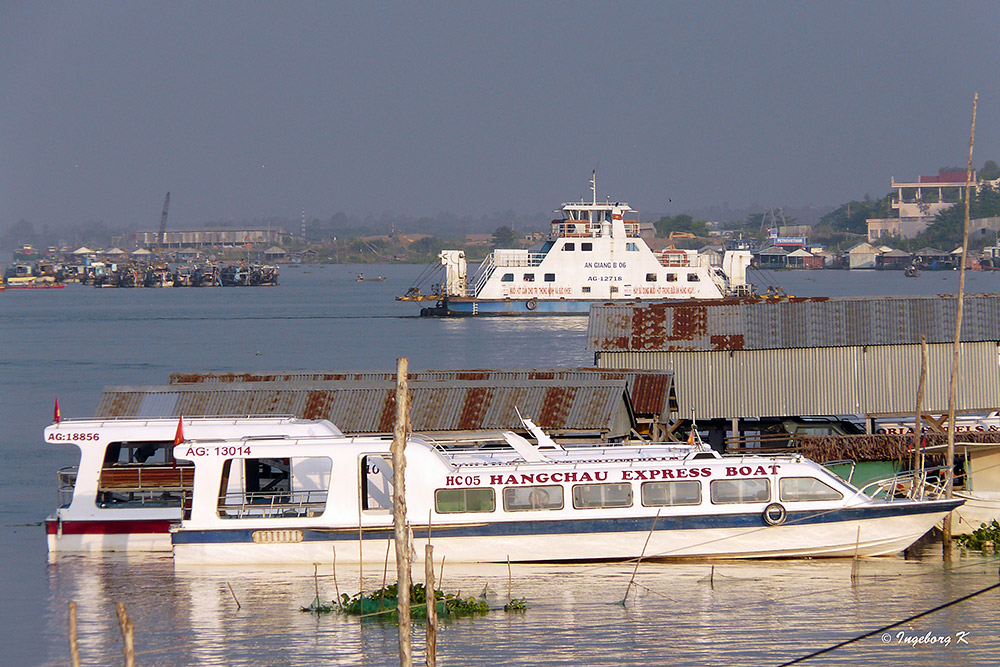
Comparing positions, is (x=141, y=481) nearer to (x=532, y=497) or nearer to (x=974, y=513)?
(x=532, y=497)

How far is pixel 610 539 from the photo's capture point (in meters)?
18.4

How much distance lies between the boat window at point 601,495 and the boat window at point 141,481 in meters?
7.02

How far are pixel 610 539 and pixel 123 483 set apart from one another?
8.66m

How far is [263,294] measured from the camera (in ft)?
427

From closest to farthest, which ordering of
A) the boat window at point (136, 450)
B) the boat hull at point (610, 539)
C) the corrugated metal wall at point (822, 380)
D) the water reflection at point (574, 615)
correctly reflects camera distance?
1. the water reflection at point (574, 615)
2. the boat hull at point (610, 539)
3. the boat window at point (136, 450)
4. the corrugated metal wall at point (822, 380)

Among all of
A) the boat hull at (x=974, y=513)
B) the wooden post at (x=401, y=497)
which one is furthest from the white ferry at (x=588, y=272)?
the wooden post at (x=401, y=497)

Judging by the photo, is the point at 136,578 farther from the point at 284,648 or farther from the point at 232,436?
the point at 284,648

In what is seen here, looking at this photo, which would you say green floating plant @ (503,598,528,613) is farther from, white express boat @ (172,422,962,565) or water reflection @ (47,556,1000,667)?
white express boat @ (172,422,962,565)

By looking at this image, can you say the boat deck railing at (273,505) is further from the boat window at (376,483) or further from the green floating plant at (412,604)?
the green floating plant at (412,604)

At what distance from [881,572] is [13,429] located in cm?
2704

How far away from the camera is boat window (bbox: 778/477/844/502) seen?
1833 centimetres

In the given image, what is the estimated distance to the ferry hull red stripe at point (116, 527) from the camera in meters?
20.7

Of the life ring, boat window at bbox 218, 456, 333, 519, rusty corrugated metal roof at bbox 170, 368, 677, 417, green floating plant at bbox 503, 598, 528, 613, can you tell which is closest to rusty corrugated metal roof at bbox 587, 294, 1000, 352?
rusty corrugated metal roof at bbox 170, 368, 677, 417

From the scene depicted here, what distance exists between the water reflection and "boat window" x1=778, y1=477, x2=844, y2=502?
1129 mm
